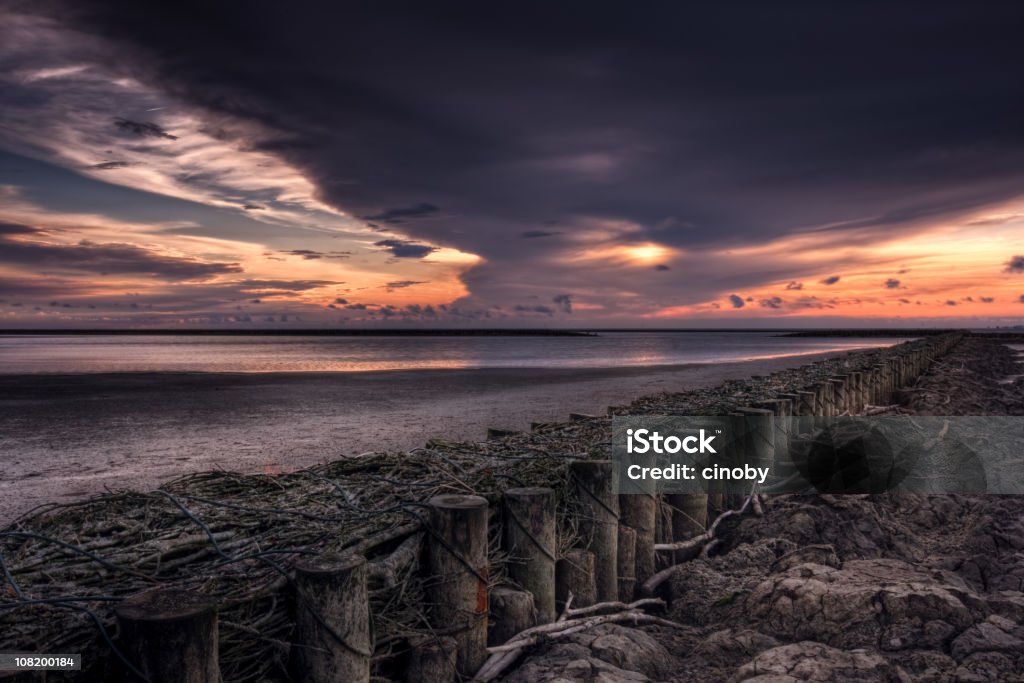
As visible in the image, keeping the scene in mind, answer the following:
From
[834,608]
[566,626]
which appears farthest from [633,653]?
[834,608]

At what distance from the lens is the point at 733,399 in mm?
10648

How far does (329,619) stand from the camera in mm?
3066

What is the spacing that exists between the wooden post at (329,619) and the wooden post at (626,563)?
3.12 m

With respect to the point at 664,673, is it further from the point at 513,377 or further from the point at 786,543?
the point at 513,377

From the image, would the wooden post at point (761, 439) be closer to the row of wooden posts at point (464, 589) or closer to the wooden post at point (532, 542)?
the row of wooden posts at point (464, 589)

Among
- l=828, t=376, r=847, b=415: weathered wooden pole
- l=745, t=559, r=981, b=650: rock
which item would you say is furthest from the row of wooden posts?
l=828, t=376, r=847, b=415: weathered wooden pole

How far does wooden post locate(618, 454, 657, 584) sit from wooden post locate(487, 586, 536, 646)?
1.76 meters

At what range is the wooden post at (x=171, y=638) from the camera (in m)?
2.57

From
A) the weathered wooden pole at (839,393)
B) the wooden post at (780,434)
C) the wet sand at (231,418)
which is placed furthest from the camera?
the weathered wooden pole at (839,393)

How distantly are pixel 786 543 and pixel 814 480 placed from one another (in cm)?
184

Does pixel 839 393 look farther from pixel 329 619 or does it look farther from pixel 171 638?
pixel 171 638

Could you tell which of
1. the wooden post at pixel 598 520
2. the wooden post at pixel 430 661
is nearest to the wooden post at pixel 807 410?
the wooden post at pixel 598 520

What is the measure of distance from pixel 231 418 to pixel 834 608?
18.1m

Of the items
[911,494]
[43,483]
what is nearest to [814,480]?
[911,494]
